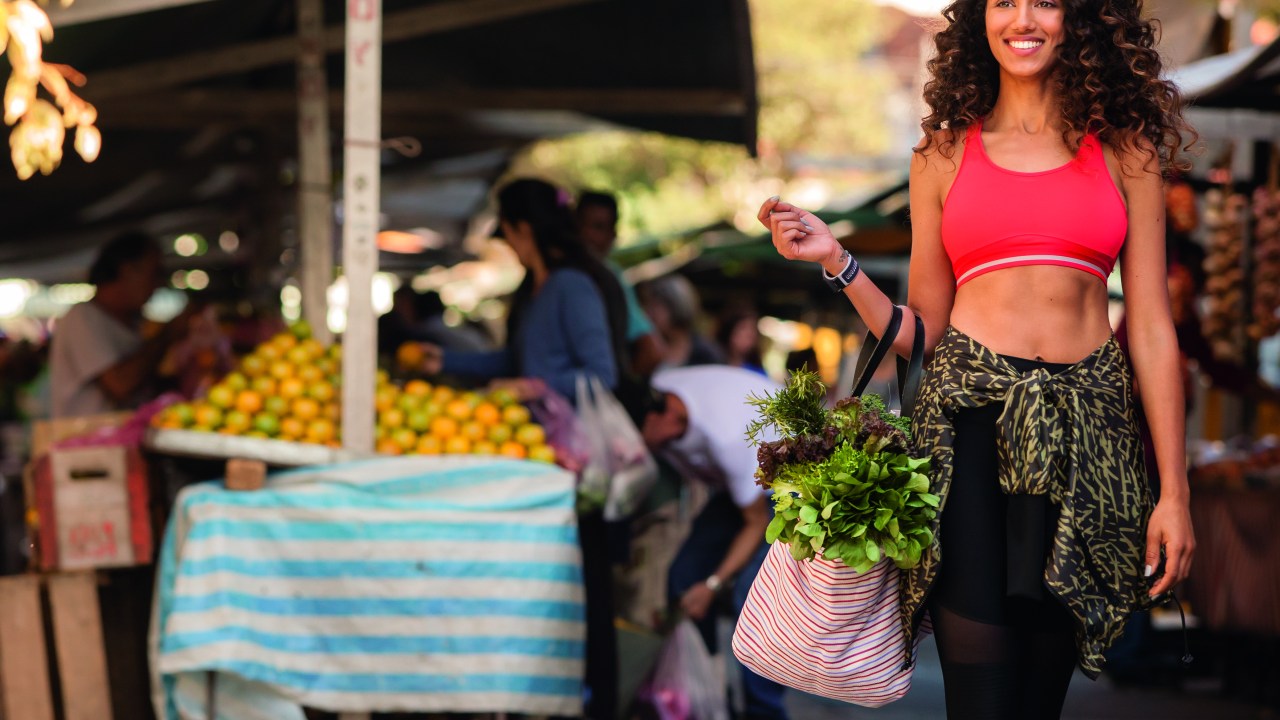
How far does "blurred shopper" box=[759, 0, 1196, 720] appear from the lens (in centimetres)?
257

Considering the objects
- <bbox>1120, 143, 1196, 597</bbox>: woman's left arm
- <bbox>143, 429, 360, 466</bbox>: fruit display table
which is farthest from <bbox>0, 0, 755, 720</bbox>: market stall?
<bbox>1120, 143, 1196, 597</bbox>: woman's left arm

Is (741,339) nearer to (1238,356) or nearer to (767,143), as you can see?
(1238,356)

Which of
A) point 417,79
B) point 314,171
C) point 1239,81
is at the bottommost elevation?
point 314,171

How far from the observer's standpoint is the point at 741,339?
31.6 feet

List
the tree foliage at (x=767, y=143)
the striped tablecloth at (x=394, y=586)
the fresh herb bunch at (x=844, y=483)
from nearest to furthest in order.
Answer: the fresh herb bunch at (x=844, y=483) < the striped tablecloth at (x=394, y=586) < the tree foliage at (x=767, y=143)

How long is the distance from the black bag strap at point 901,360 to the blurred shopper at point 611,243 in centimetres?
417

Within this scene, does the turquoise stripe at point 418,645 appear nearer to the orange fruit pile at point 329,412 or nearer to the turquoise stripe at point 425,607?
the turquoise stripe at point 425,607

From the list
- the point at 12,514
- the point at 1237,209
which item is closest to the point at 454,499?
the point at 1237,209

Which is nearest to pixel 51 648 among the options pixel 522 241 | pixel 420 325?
pixel 522 241

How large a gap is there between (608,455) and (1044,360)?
2759mm

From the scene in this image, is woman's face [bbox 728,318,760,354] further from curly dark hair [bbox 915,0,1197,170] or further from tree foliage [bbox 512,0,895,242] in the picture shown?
tree foliage [bbox 512,0,895,242]

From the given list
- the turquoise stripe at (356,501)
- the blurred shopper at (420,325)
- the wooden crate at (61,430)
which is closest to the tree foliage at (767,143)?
the blurred shopper at (420,325)

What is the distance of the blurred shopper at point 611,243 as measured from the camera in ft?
23.1

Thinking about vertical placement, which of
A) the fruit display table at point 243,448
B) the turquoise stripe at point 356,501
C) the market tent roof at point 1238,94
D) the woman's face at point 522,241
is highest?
the market tent roof at point 1238,94
